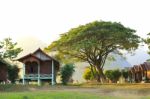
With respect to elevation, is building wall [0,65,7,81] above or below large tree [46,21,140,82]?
below

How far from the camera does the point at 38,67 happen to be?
204 feet

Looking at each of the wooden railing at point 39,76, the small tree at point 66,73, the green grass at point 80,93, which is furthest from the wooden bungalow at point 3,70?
the green grass at point 80,93

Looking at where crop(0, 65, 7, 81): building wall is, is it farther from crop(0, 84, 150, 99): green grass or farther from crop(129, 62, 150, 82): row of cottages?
crop(129, 62, 150, 82): row of cottages

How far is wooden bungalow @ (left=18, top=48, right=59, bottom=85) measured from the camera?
6084 cm

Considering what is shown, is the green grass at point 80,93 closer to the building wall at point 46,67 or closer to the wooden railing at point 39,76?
the wooden railing at point 39,76

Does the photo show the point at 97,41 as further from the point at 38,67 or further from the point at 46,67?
the point at 38,67

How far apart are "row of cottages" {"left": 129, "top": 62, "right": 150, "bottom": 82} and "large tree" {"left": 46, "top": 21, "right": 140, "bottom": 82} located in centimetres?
497

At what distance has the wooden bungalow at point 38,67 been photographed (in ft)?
200

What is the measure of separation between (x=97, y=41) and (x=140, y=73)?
42.8ft

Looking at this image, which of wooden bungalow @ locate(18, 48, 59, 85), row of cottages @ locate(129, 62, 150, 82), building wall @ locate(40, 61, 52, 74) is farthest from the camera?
row of cottages @ locate(129, 62, 150, 82)

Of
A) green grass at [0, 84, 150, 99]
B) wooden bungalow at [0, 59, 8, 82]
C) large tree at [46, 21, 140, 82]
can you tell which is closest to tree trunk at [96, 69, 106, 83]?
large tree at [46, 21, 140, 82]

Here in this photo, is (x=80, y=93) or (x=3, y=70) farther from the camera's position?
(x=3, y=70)

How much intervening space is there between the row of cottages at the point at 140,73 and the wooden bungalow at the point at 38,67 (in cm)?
1341

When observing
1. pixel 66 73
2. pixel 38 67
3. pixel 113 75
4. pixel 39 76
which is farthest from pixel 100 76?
pixel 38 67
